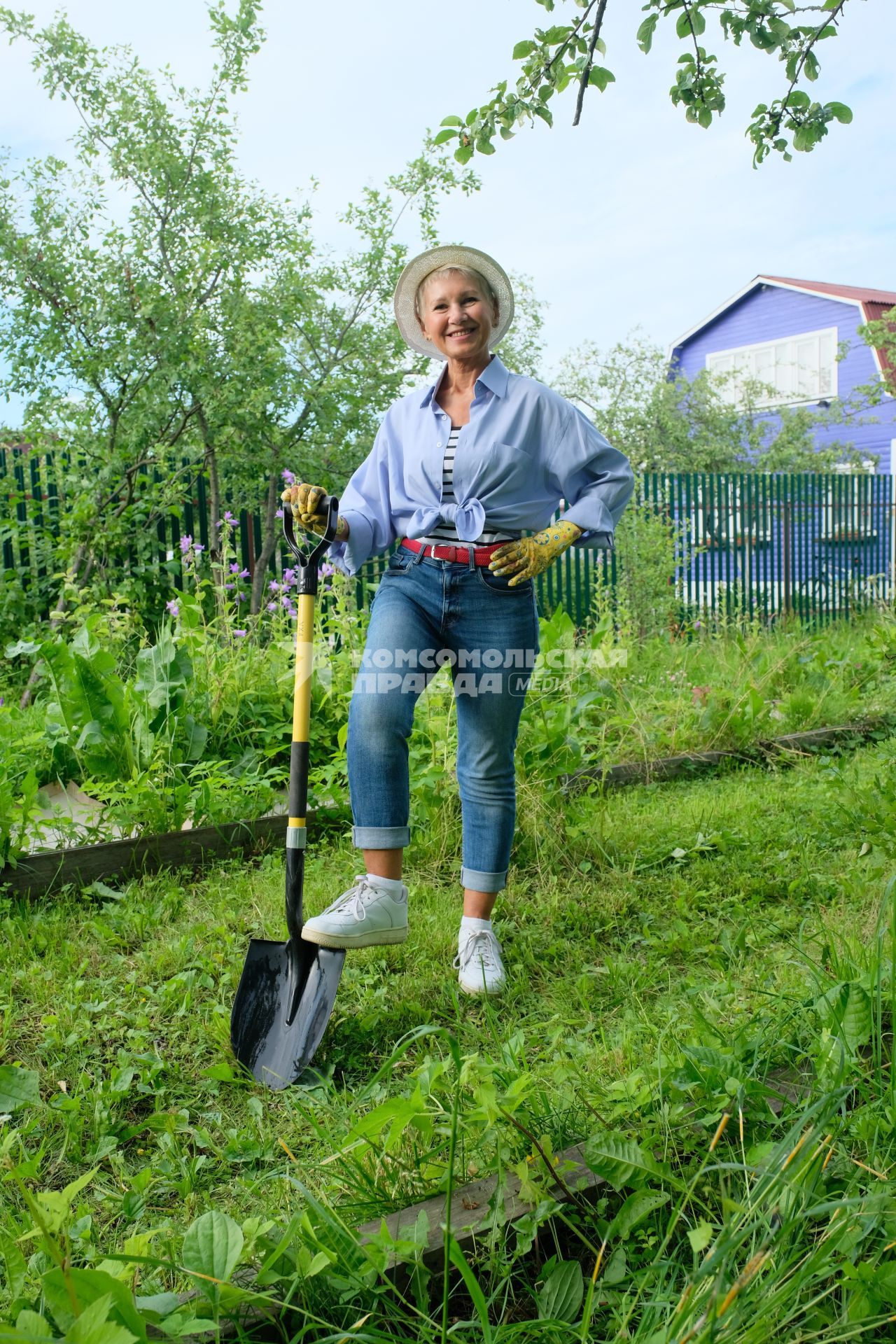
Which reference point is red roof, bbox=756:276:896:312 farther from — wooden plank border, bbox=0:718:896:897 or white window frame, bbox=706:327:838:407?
wooden plank border, bbox=0:718:896:897

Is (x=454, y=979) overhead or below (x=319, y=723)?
below

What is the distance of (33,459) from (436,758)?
5400 mm

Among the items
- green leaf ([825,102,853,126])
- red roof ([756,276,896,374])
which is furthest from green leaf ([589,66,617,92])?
red roof ([756,276,896,374])

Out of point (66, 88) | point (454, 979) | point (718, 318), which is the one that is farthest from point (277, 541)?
point (718, 318)

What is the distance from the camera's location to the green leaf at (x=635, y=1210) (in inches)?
60.0

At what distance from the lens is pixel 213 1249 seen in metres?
1.37

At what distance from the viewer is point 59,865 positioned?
339cm

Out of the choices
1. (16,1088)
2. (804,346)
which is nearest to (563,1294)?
(16,1088)

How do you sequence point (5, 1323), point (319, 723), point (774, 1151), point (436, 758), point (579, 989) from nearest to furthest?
1. point (5, 1323)
2. point (774, 1151)
3. point (579, 989)
4. point (436, 758)
5. point (319, 723)

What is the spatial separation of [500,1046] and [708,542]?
1089 cm

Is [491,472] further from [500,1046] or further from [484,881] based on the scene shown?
[500,1046]

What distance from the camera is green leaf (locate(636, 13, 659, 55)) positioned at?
10.8ft

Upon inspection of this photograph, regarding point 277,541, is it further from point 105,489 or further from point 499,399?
point 499,399

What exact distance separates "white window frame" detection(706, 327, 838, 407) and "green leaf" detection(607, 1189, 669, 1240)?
887 inches
